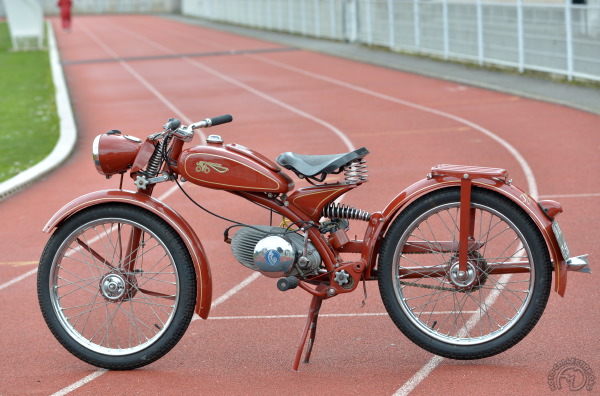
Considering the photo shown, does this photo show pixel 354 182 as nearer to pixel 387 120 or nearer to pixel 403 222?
pixel 403 222

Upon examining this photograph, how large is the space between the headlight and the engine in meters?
0.73

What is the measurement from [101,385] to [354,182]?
173 cm

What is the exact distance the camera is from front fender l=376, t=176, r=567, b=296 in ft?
16.9

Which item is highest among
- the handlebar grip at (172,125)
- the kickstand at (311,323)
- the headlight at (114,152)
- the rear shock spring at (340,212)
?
the handlebar grip at (172,125)

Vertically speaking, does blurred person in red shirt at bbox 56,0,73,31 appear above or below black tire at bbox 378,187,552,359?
above

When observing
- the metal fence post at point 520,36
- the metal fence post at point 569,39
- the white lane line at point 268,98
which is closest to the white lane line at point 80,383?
the white lane line at point 268,98

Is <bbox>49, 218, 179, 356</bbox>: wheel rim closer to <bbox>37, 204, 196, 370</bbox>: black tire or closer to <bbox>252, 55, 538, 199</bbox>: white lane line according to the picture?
<bbox>37, 204, 196, 370</bbox>: black tire

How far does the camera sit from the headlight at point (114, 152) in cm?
544

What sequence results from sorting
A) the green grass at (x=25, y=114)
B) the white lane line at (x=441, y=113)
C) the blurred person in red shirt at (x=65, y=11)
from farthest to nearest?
the blurred person in red shirt at (x=65, y=11) < the green grass at (x=25, y=114) < the white lane line at (x=441, y=113)

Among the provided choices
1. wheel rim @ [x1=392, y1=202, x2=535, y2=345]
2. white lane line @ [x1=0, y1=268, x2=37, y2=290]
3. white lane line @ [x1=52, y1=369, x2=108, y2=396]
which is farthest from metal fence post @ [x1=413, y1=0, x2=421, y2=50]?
white lane line @ [x1=52, y1=369, x2=108, y2=396]

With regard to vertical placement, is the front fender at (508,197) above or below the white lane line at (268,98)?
above

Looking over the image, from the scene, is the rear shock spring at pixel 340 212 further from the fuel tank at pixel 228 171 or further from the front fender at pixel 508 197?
the fuel tank at pixel 228 171

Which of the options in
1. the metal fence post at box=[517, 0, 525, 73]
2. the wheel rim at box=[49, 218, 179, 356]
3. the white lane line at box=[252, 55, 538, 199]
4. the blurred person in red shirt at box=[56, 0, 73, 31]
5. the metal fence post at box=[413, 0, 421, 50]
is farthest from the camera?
the blurred person in red shirt at box=[56, 0, 73, 31]

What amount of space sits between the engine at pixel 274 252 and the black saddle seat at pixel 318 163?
36cm
